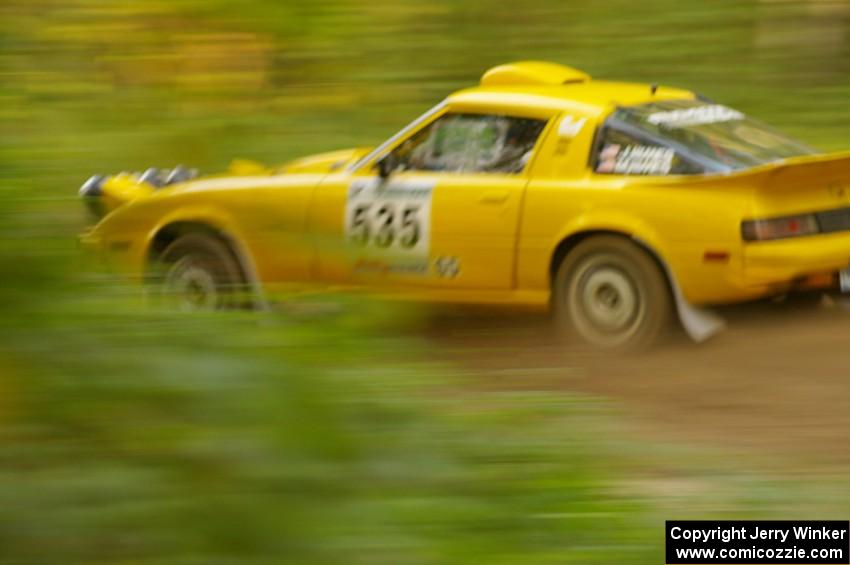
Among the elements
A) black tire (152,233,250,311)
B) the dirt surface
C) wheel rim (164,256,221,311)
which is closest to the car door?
the dirt surface

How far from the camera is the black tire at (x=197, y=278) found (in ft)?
10.6

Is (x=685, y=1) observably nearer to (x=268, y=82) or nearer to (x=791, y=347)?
(x=791, y=347)

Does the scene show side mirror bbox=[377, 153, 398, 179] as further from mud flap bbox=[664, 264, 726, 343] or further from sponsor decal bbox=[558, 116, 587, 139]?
mud flap bbox=[664, 264, 726, 343]

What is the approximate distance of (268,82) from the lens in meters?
3.76

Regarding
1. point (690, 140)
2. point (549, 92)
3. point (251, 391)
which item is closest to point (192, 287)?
point (251, 391)

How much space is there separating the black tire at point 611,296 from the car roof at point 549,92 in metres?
0.77

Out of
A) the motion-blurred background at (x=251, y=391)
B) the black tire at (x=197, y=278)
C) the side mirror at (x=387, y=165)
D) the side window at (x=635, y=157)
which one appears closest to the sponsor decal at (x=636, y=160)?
the side window at (x=635, y=157)

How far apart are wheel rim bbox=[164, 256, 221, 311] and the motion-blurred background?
0.08 metres

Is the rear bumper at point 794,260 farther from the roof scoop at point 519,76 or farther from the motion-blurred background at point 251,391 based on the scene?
the motion-blurred background at point 251,391

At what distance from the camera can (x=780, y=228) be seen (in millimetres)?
7918

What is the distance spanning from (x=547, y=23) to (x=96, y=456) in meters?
9.59

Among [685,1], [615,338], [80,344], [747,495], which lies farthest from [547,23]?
[80,344]

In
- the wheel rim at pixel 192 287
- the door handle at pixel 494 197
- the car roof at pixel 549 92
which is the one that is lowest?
the wheel rim at pixel 192 287

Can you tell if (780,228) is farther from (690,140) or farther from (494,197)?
(494,197)
